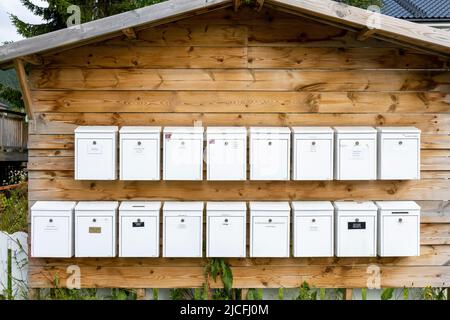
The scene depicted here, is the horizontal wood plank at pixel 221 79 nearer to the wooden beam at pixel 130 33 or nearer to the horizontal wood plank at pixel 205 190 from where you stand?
the wooden beam at pixel 130 33

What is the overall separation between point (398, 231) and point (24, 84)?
3896 millimetres

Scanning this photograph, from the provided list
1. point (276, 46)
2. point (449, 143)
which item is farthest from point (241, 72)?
point (449, 143)

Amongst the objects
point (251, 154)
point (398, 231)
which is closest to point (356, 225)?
point (398, 231)

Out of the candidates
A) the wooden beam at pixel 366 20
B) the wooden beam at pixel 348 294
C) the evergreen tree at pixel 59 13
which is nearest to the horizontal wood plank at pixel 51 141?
the wooden beam at pixel 366 20

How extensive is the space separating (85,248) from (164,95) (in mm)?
1683

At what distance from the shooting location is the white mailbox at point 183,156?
4836 millimetres

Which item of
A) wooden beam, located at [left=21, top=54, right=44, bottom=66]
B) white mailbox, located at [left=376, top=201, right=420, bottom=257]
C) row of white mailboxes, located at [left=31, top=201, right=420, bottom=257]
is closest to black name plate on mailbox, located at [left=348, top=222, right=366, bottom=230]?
row of white mailboxes, located at [left=31, top=201, right=420, bottom=257]

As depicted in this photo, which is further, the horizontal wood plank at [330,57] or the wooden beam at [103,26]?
the horizontal wood plank at [330,57]

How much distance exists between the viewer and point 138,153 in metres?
4.84

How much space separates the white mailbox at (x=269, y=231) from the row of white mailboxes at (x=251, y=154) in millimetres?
327

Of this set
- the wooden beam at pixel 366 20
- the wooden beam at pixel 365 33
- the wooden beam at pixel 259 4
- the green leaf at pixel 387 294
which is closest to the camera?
the wooden beam at pixel 366 20

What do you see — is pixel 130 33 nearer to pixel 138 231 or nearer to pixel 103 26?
pixel 103 26

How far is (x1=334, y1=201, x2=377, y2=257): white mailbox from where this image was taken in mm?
4910

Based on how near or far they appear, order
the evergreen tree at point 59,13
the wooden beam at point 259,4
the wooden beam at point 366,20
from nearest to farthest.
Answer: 1. the wooden beam at point 366,20
2. the wooden beam at point 259,4
3. the evergreen tree at point 59,13
